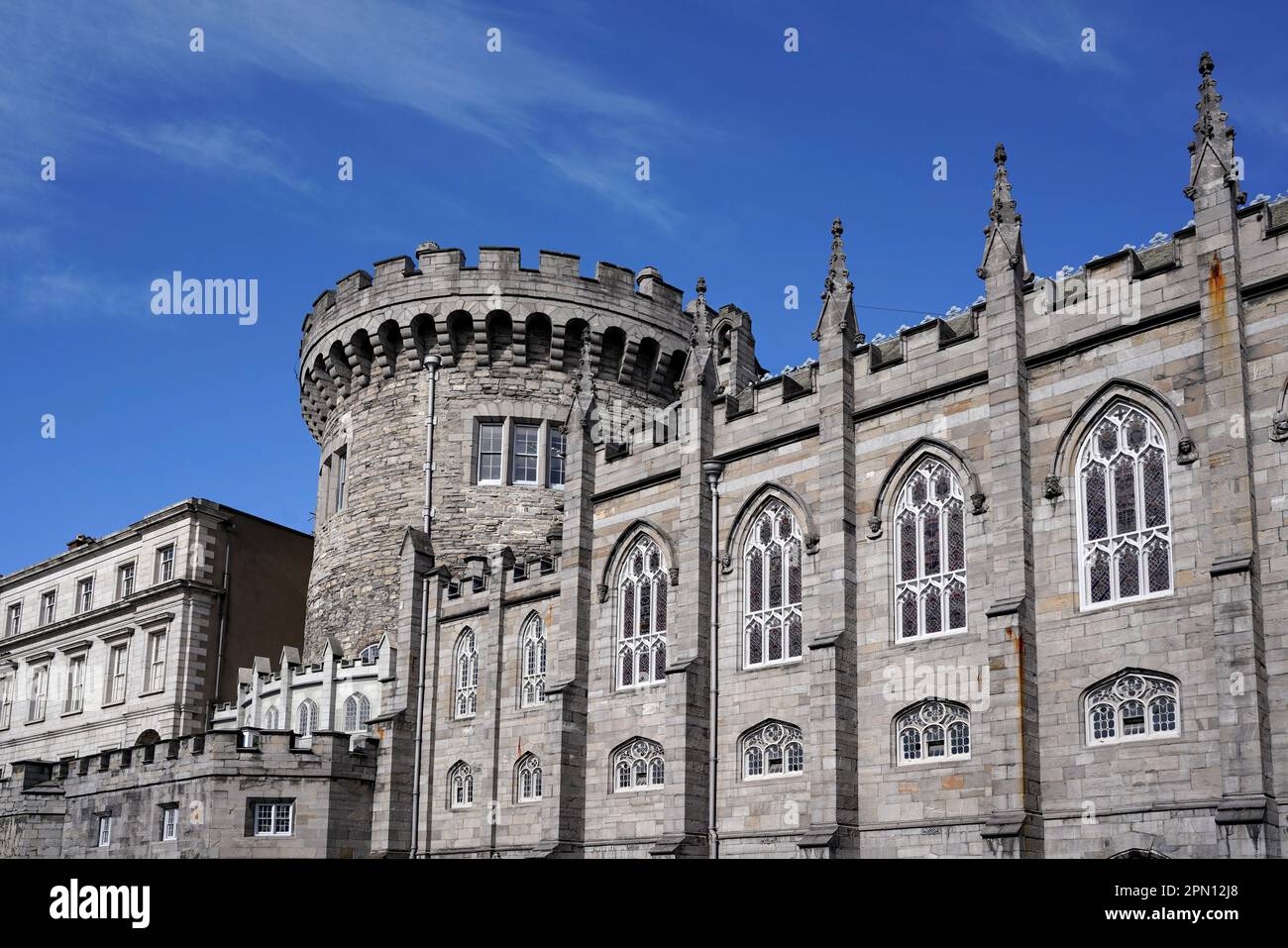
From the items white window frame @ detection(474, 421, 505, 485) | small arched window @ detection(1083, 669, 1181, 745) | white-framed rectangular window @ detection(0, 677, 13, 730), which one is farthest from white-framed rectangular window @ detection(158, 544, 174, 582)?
small arched window @ detection(1083, 669, 1181, 745)

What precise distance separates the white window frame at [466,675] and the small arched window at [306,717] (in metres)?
5.69

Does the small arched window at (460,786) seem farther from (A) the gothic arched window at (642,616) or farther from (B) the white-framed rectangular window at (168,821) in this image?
(B) the white-framed rectangular window at (168,821)

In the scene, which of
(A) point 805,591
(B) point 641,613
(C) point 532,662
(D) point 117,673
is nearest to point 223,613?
(D) point 117,673

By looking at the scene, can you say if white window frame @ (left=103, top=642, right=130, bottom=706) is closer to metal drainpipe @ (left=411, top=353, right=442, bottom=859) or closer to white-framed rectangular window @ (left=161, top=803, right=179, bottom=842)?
metal drainpipe @ (left=411, top=353, right=442, bottom=859)

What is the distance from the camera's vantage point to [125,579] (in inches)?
2069

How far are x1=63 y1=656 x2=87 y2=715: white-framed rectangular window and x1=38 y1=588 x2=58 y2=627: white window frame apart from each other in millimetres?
2809

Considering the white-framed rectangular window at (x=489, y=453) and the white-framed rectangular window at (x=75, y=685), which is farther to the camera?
the white-framed rectangular window at (x=75, y=685)

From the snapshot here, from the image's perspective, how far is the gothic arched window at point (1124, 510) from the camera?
2389cm

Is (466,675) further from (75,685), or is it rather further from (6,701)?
(6,701)

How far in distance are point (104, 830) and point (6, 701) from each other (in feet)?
69.0

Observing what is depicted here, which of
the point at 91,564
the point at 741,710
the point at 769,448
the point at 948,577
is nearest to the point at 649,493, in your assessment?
the point at 769,448

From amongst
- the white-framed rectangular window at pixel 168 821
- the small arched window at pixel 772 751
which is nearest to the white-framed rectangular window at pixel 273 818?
the white-framed rectangular window at pixel 168 821

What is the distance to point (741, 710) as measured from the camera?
96.9 ft

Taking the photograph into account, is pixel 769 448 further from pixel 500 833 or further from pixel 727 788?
pixel 500 833
